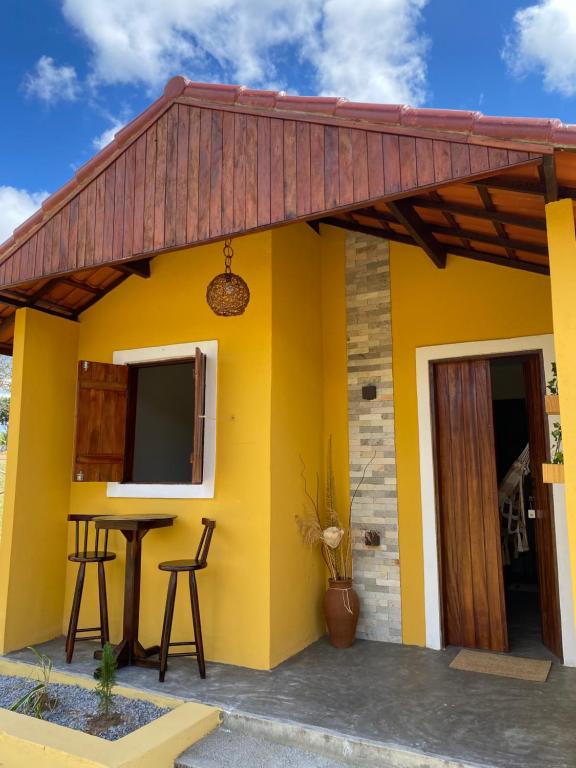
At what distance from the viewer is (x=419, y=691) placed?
3936 millimetres

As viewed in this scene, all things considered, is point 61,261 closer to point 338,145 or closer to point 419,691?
point 338,145

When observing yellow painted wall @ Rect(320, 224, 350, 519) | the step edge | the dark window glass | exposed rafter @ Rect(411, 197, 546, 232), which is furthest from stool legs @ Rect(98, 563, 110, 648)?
exposed rafter @ Rect(411, 197, 546, 232)

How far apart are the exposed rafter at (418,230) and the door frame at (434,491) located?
840 millimetres

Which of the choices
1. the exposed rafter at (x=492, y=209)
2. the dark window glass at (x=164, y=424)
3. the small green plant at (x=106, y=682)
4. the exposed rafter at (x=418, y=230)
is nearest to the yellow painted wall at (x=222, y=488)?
the small green plant at (x=106, y=682)

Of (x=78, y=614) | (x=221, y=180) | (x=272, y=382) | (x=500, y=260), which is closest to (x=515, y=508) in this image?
(x=500, y=260)

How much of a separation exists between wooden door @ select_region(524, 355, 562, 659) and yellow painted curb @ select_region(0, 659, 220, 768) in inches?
114

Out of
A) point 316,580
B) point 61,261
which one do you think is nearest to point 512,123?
point 61,261

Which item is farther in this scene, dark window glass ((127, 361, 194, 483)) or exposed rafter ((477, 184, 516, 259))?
dark window glass ((127, 361, 194, 483))

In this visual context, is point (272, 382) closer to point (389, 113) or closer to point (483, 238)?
point (483, 238)

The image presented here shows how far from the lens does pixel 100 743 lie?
312 cm

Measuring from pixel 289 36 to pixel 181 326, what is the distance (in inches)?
365

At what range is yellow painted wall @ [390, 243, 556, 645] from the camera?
4.94 meters

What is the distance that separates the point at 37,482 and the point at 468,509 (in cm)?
407

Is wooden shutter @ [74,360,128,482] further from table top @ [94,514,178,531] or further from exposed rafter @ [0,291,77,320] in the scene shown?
exposed rafter @ [0,291,77,320]
